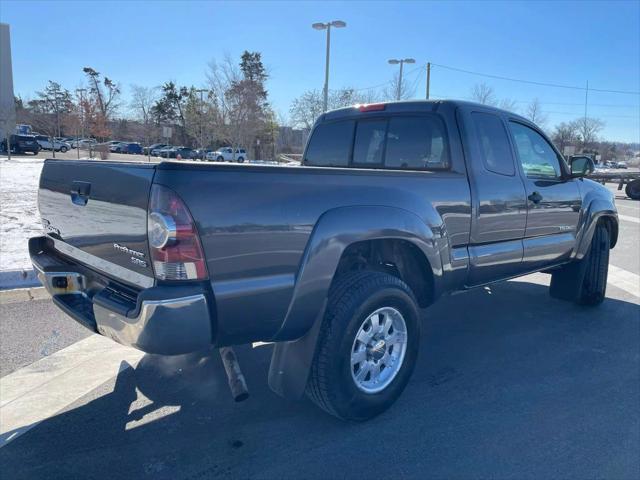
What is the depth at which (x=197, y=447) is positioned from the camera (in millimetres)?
2754

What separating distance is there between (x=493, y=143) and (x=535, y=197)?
26.3 inches

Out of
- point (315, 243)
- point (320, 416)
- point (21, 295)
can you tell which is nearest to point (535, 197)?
point (315, 243)

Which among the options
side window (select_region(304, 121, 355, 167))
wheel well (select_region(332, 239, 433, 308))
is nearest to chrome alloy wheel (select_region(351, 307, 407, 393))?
wheel well (select_region(332, 239, 433, 308))

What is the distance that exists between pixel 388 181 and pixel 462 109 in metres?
1.20

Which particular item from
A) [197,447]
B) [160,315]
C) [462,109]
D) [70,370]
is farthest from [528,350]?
[70,370]

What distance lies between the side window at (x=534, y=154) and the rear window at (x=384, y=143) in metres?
0.96

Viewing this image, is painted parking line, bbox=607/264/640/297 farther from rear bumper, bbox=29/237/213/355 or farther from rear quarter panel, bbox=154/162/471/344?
rear bumper, bbox=29/237/213/355

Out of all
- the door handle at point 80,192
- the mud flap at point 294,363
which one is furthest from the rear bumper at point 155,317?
the mud flap at point 294,363

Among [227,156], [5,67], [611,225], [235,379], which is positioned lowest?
[235,379]

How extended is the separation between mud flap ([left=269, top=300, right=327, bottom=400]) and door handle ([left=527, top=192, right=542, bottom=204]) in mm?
2422

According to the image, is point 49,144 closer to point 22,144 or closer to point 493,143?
point 22,144

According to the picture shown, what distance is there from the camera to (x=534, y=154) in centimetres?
453

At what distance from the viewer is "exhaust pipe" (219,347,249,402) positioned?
2.75 metres

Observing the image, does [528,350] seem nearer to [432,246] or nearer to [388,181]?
[432,246]
